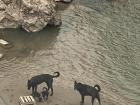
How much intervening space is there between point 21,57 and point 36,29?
13.7 ft

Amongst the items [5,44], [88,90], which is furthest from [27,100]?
[5,44]

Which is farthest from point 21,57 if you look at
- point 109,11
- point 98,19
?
point 109,11

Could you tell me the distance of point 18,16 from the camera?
26531 mm

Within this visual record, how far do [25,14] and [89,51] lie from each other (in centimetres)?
571

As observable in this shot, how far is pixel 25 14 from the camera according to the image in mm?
26484

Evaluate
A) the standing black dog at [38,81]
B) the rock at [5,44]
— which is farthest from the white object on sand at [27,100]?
the rock at [5,44]

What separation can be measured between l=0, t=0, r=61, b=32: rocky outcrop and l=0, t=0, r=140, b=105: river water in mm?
556

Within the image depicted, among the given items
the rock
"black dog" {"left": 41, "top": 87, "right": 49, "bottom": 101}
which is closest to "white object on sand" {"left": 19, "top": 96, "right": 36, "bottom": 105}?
"black dog" {"left": 41, "top": 87, "right": 49, "bottom": 101}

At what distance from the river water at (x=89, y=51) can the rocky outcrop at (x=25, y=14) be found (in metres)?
0.56

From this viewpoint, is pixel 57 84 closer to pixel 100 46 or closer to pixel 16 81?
pixel 16 81

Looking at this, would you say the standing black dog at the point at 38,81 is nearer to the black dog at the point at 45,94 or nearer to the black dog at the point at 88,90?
the black dog at the point at 45,94

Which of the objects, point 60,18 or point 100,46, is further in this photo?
point 60,18

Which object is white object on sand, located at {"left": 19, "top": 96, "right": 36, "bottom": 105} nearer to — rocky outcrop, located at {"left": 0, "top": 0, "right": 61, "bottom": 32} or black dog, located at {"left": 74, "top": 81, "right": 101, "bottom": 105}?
black dog, located at {"left": 74, "top": 81, "right": 101, "bottom": 105}

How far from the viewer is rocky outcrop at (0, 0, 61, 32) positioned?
86.1 feet
